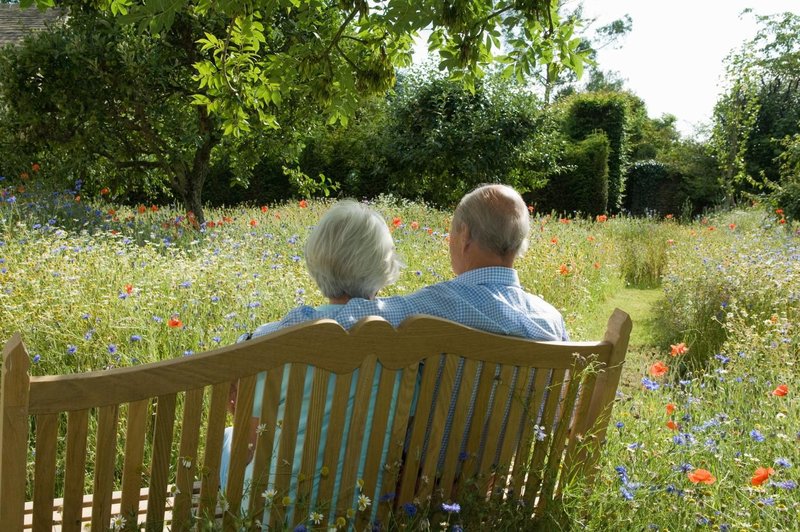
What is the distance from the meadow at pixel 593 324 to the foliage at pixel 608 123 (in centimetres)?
951

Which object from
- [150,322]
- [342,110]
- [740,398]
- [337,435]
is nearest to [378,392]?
[337,435]

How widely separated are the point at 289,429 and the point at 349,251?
54cm

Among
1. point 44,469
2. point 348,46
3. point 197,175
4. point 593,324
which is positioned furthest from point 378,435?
point 197,175

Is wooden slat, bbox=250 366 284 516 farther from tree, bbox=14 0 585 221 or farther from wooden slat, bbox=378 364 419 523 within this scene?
tree, bbox=14 0 585 221

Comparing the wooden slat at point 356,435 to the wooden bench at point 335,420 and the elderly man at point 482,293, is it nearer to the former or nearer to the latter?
the wooden bench at point 335,420

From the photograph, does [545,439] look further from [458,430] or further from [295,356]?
[295,356]

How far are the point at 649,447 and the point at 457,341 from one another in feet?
4.23

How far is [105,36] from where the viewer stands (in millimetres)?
7461

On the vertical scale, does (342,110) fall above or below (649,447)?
above

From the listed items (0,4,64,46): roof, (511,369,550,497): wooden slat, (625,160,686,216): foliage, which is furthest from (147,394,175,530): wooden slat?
(625,160,686,216): foliage

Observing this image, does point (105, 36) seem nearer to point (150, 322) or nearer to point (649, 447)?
point (150, 322)

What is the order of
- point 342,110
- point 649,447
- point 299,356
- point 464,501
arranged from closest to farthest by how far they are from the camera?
point 299,356
point 464,501
point 649,447
point 342,110

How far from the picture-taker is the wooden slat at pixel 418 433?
1.72m

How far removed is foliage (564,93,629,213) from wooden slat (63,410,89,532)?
670 inches
